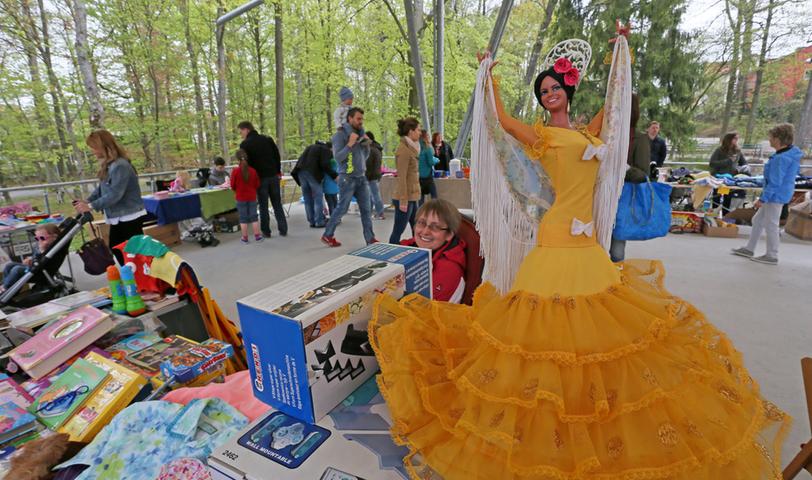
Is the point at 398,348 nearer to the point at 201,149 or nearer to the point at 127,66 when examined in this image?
the point at 127,66

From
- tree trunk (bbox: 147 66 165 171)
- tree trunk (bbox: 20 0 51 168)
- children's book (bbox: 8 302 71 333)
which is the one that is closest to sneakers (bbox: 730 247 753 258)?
children's book (bbox: 8 302 71 333)

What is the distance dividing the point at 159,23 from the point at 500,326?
14.1 m

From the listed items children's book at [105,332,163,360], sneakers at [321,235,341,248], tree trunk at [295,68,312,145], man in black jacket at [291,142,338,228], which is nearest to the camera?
children's book at [105,332,163,360]

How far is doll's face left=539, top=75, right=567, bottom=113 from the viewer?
146 centimetres

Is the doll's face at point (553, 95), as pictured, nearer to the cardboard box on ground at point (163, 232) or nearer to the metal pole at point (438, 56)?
the cardboard box on ground at point (163, 232)

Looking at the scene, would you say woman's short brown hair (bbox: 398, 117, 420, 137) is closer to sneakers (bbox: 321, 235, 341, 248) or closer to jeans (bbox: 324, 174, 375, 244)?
jeans (bbox: 324, 174, 375, 244)

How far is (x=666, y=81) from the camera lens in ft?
41.5

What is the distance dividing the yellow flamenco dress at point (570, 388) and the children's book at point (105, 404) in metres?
1.03

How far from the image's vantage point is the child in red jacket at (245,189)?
18.0 ft

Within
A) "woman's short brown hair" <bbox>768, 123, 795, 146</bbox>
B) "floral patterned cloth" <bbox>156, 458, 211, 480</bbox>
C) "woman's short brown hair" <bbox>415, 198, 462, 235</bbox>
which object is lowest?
"floral patterned cloth" <bbox>156, 458, 211, 480</bbox>

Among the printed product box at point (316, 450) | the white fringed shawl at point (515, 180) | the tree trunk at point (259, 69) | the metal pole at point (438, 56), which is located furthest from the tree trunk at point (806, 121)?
the tree trunk at point (259, 69)

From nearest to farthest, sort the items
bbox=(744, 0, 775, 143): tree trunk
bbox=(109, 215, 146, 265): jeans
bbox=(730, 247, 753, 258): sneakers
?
1. bbox=(109, 215, 146, 265): jeans
2. bbox=(730, 247, 753, 258): sneakers
3. bbox=(744, 0, 775, 143): tree trunk

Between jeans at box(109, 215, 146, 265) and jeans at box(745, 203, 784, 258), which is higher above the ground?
jeans at box(109, 215, 146, 265)

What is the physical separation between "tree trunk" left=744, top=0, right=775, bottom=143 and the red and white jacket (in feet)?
50.1
